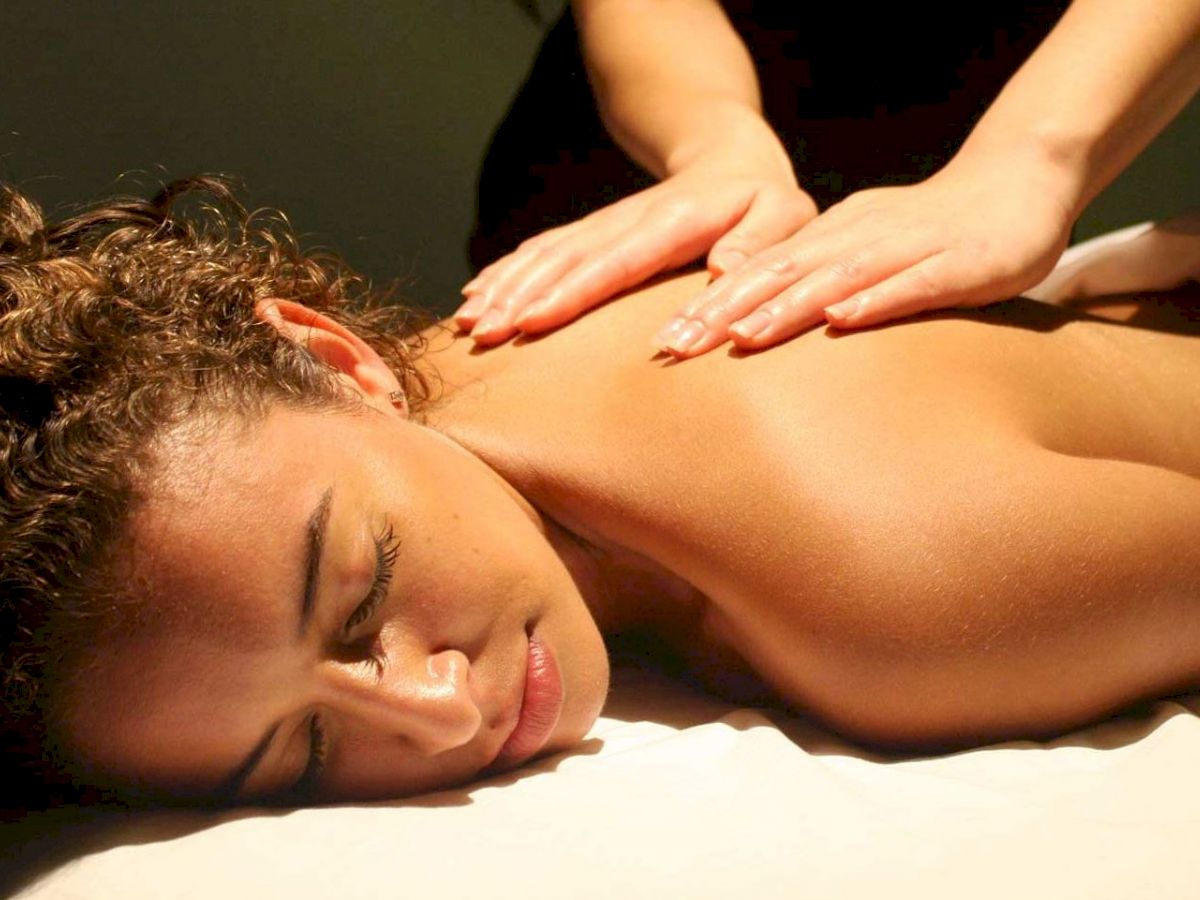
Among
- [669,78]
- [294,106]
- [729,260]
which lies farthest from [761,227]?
[294,106]

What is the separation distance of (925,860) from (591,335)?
47 cm

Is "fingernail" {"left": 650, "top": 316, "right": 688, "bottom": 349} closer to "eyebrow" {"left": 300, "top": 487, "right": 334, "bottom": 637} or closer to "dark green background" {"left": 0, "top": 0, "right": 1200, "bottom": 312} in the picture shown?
"eyebrow" {"left": 300, "top": 487, "right": 334, "bottom": 637}

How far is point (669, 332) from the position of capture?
88 cm

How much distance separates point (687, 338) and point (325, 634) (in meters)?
0.33

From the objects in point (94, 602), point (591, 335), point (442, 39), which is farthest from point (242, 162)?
point (94, 602)

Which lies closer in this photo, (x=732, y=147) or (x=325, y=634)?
(x=325, y=634)

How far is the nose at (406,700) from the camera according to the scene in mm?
718

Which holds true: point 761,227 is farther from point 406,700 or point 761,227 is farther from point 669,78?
point 406,700

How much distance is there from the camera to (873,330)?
2.84 ft

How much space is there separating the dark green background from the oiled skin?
63cm

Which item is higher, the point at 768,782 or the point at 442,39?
the point at 442,39

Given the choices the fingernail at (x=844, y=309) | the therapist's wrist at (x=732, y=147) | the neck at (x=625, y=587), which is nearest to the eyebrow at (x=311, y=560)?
the neck at (x=625, y=587)

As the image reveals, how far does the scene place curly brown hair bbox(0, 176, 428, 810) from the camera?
0.70 metres

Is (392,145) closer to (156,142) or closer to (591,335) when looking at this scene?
(156,142)
